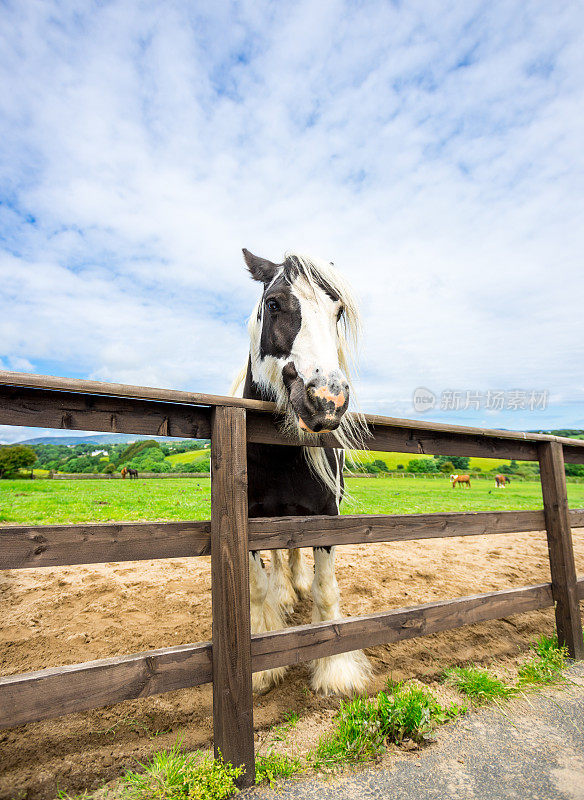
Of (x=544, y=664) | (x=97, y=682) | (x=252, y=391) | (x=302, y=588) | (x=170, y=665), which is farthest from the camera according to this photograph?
(x=302, y=588)

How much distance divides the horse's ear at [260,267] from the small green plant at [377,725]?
2.67m

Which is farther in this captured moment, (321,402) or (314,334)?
(314,334)

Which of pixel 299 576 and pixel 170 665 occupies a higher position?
pixel 170 665

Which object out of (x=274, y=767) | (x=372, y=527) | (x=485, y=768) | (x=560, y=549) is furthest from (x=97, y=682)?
(x=560, y=549)

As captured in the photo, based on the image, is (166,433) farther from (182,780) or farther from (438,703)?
(438,703)

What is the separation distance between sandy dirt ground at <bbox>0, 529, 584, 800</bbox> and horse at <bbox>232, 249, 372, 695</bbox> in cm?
37

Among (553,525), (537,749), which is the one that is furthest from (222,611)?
(553,525)

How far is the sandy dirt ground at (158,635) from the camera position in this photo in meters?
1.95

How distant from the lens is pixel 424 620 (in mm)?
2412

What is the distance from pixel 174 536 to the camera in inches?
73.6

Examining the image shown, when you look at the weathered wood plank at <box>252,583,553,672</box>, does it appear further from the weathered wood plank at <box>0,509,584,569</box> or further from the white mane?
the white mane

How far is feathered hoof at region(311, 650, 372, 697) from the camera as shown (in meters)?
2.53

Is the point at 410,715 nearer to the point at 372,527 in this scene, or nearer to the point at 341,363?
the point at 372,527

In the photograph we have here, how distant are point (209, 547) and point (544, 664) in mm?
2495
